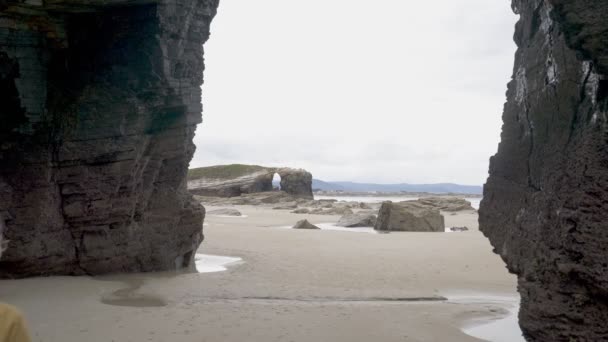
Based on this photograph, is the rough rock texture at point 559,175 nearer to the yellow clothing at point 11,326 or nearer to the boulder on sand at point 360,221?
the yellow clothing at point 11,326

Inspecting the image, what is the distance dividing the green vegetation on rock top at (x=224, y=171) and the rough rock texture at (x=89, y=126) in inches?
1779

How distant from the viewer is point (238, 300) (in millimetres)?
10711

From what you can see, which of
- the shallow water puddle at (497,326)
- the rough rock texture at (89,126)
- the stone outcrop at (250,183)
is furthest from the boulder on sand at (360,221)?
the stone outcrop at (250,183)

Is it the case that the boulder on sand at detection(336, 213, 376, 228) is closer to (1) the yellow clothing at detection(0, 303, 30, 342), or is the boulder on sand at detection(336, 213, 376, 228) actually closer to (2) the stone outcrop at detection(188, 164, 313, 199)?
(2) the stone outcrop at detection(188, 164, 313, 199)

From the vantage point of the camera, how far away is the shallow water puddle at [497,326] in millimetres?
8523

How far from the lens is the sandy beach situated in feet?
27.6

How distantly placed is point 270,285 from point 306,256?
478cm

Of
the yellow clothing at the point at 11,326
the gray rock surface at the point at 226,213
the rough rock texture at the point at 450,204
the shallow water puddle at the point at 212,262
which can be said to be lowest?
the shallow water puddle at the point at 212,262

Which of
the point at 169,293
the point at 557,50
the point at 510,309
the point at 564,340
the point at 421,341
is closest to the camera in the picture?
the point at 564,340

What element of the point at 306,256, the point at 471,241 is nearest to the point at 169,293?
the point at 306,256

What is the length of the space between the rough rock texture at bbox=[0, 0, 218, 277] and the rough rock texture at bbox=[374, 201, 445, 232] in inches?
567

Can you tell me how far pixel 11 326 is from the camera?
2.45 m

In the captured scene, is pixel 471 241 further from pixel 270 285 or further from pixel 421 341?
pixel 421 341

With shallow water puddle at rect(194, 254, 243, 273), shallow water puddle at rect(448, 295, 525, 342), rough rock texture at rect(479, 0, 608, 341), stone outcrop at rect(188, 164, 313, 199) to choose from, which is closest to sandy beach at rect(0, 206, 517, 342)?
shallow water puddle at rect(448, 295, 525, 342)
